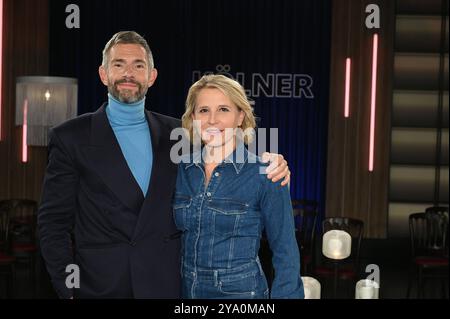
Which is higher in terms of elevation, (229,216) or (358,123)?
(358,123)

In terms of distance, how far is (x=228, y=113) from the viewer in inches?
81.7

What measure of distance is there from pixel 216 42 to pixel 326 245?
4272 millimetres

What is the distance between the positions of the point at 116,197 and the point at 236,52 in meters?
5.24

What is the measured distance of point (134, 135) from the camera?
7.36 feet

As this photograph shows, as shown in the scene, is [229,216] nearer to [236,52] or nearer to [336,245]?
[336,245]

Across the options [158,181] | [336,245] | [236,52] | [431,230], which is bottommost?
[431,230]

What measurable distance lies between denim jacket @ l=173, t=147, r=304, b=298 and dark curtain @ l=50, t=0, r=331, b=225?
5090mm

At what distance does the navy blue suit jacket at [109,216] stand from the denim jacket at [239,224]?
0.10 meters

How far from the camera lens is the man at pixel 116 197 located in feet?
6.93

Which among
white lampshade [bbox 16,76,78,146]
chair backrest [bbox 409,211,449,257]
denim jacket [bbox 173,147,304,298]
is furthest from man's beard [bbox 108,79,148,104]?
chair backrest [bbox 409,211,449,257]

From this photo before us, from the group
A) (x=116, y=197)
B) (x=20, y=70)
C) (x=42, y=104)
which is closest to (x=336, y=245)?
(x=116, y=197)

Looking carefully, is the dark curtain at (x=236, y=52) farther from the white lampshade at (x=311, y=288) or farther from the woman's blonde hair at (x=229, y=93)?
the woman's blonde hair at (x=229, y=93)

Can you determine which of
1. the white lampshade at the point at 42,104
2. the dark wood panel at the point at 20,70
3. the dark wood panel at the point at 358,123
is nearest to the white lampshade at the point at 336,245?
the white lampshade at the point at 42,104
